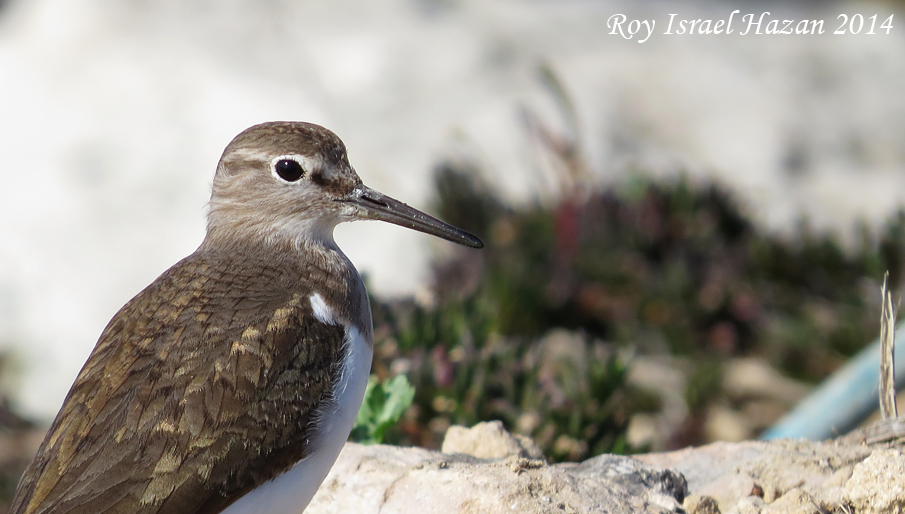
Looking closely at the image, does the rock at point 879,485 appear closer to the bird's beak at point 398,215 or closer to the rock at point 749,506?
the rock at point 749,506

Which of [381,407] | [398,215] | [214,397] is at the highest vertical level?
[398,215]

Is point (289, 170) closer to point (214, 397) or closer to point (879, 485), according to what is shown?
point (214, 397)

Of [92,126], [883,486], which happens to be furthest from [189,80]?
[883,486]

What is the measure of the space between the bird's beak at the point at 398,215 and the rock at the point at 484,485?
915 millimetres

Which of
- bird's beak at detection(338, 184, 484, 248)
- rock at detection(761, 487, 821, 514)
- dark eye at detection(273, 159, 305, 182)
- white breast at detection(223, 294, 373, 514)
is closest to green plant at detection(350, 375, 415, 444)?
white breast at detection(223, 294, 373, 514)

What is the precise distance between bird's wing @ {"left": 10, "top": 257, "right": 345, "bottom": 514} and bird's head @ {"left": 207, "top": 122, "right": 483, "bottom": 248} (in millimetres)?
589

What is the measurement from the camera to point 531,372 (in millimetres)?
4246

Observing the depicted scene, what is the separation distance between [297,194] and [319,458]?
3.88 ft

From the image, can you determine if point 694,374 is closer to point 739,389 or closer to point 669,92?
point 739,389

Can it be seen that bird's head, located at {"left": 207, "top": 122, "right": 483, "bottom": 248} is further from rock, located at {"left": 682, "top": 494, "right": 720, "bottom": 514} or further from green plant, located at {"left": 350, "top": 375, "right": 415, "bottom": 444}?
rock, located at {"left": 682, "top": 494, "right": 720, "bottom": 514}

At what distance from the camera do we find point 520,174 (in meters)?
7.79

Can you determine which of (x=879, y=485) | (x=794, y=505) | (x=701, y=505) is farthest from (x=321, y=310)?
(x=879, y=485)

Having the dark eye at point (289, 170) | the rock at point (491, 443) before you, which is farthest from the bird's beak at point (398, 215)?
the rock at point (491, 443)

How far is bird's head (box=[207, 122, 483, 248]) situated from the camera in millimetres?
3590
